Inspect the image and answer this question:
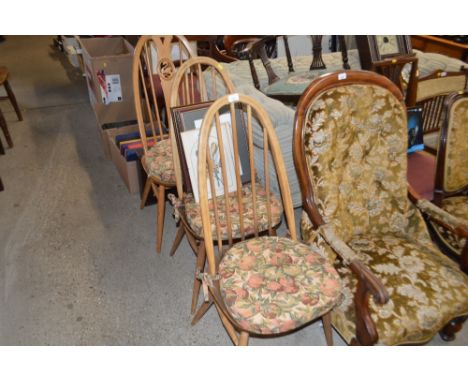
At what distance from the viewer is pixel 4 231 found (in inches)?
94.4

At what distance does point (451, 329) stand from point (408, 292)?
0.48 m

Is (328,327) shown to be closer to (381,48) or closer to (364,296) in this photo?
(364,296)

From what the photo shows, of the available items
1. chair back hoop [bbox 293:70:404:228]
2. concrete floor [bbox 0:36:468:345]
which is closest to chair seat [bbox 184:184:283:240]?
chair back hoop [bbox 293:70:404:228]

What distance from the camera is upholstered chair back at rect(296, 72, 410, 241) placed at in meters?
1.38

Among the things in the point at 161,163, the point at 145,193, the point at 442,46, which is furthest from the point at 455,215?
the point at 442,46

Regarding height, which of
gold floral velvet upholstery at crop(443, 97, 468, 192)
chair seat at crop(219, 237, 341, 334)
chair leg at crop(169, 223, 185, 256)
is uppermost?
gold floral velvet upholstery at crop(443, 97, 468, 192)

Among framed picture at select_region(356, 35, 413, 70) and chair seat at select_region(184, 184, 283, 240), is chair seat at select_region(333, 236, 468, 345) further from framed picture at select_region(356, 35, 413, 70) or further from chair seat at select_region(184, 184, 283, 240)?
framed picture at select_region(356, 35, 413, 70)

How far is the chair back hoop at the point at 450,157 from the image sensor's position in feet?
5.65

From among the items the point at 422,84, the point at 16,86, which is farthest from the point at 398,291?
the point at 16,86

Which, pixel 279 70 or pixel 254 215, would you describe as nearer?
pixel 254 215

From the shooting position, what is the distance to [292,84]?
2.59 m

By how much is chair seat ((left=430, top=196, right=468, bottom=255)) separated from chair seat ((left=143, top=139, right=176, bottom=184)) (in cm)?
125

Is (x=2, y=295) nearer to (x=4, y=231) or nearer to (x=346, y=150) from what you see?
(x=4, y=231)

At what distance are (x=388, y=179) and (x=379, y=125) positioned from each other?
8.8 inches
